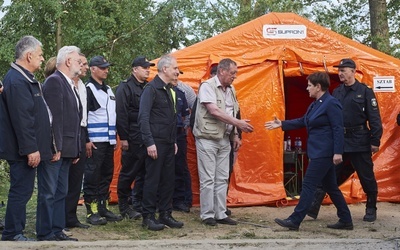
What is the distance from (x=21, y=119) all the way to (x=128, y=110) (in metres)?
2.36

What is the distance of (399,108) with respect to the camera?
9.53 m

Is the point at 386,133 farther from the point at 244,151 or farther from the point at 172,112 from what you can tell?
the point at 172,112

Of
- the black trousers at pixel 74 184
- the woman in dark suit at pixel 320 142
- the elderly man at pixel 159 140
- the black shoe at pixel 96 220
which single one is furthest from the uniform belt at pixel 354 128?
the black trousers at pixel 74 184

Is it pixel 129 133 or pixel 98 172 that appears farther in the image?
pixel 129 133

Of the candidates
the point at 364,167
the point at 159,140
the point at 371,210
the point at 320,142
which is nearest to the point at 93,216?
the point at 159,140

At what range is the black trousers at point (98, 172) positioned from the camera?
7.27 meters

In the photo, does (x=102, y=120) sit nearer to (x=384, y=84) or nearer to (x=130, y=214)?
(x=130, y=214)

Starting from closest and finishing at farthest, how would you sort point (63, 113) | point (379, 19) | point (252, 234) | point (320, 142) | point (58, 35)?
1. point (63, 113)
2. point (252, 234)
3. point (320, 142)
4. point (379, 19)
5. point (58, 35)

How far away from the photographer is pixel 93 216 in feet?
24.1

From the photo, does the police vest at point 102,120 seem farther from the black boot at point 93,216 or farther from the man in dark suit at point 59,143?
the man in dark suit at point 59,143

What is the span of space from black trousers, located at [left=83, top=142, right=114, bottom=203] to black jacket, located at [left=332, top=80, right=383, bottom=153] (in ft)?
9.45

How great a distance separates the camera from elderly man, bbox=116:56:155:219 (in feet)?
25.4

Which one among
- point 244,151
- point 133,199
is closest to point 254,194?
point 244,151

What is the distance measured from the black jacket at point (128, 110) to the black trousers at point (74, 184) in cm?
86
